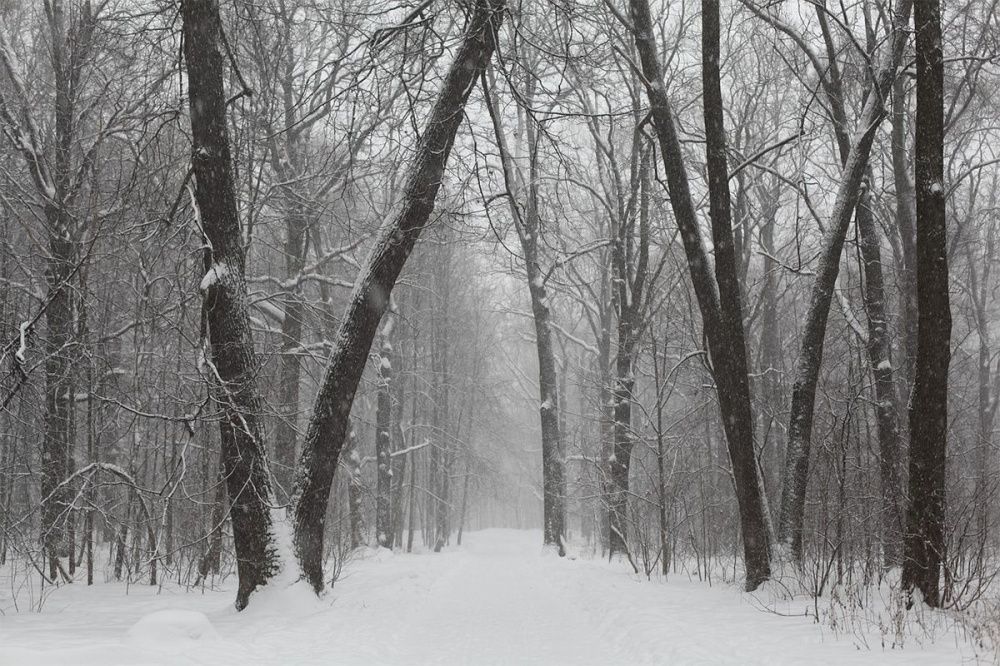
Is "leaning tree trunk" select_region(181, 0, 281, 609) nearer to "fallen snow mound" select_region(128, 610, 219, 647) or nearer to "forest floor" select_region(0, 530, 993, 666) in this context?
"forest floor" select_region(0, 530, 993, 666)

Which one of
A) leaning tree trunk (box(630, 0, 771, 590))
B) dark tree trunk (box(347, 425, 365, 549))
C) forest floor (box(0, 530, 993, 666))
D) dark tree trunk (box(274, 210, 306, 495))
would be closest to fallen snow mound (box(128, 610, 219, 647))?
forest floor (box(0, 530, 993, 666))

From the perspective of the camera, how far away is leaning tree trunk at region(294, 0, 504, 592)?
7.44m

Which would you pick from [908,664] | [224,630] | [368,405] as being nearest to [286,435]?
[224,630]

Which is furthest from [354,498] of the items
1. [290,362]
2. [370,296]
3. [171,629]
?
[171,629]

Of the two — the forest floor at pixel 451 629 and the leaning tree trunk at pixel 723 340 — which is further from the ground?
the leaning tree trunk at pixel 723 340

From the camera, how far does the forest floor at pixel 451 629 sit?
15.8 feet

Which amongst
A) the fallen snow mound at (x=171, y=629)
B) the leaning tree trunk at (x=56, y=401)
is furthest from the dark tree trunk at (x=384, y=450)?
the fallen snow mound at (x=171, y=629)

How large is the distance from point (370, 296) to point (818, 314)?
5.54m

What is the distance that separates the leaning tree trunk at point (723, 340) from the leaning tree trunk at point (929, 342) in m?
2.10

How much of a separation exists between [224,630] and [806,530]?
9.90 metres

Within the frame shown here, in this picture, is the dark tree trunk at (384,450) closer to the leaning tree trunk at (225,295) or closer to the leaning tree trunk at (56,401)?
the leaning tree trunk at (56,401)

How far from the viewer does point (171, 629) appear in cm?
504

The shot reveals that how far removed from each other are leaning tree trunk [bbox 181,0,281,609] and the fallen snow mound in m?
1.72

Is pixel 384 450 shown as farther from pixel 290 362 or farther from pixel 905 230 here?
pixel 905 230
